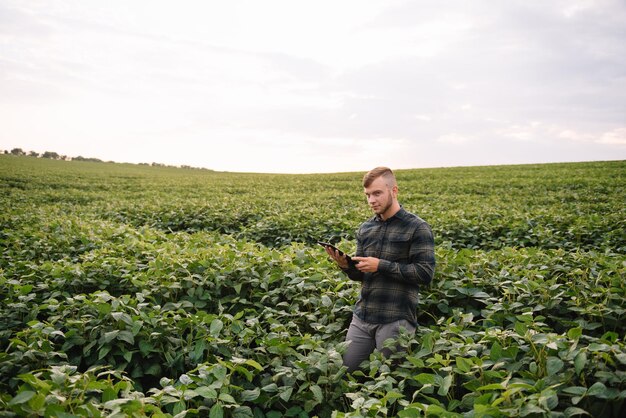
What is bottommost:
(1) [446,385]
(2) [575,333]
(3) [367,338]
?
(3) [367,338]

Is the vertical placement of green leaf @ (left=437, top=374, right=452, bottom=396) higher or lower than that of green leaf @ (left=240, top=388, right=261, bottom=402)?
higher

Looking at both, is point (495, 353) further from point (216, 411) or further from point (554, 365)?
point (216, 411)

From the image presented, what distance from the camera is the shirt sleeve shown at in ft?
11.9

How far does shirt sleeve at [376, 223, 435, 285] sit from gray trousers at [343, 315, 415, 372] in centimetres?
44

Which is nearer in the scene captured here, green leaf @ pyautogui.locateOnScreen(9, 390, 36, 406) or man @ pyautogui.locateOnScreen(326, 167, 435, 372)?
green leaf @ pyautogui.locateOnScreen(9, 390, 36, 406)

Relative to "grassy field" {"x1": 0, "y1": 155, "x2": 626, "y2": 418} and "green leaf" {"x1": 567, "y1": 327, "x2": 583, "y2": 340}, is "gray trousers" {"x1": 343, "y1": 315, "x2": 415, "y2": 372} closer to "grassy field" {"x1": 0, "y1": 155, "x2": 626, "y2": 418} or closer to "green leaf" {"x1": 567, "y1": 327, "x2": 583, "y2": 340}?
"grassy field" {"x1": 0, "y1": 155, "x2": 626, "y2": 418}

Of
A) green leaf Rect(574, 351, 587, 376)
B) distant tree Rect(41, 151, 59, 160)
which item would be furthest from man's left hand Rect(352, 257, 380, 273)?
distant tree Rect(41, 151, 59, 160)

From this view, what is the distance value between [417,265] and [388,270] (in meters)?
0.27

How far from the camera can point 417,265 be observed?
3639mm

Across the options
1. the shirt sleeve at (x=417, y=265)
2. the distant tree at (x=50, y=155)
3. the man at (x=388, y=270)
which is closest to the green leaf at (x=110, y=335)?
the man at (x=388, y=270)

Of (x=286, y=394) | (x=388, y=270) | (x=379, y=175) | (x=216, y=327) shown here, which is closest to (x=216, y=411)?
(x=286, y=394)

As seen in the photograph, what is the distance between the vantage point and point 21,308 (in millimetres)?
4293

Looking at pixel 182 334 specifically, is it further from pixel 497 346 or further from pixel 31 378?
pixel 497 346

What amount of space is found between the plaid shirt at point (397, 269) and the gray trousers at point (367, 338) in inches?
2.2
